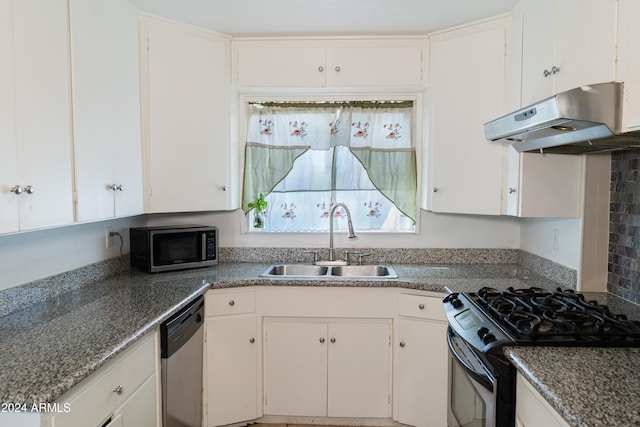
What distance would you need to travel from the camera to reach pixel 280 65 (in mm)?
2637

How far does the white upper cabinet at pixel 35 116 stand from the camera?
1300 mm

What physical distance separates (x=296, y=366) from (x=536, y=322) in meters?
1.41

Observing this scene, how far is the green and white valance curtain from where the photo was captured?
2889 mm

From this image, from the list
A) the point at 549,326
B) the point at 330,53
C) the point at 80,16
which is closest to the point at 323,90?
the point at 330,53

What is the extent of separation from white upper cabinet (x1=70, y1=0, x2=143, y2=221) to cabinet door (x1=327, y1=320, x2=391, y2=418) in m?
1.37

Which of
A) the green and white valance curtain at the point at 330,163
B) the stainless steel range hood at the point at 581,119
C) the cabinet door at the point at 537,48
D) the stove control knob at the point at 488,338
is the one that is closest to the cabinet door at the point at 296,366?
the green and white valance curtain at the point at 330,163

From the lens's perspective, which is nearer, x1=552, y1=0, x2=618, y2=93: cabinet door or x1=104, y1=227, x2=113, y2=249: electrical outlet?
x1=552, y1=0, x2=618, y2=93: cabinet door

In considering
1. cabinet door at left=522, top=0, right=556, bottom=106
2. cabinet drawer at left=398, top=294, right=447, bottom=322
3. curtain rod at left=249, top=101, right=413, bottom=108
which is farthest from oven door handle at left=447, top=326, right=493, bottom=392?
curtain rod at left=249, top=101, right=413, bottom=108

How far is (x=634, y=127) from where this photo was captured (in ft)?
4.18

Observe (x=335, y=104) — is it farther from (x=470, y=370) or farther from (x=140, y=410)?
(x=140, y=410)

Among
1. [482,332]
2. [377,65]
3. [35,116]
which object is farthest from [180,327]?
[377,65]

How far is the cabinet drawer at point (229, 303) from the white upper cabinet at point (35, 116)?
889mm

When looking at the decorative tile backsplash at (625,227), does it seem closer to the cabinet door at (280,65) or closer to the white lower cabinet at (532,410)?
the white lower cabinet at (532,410)

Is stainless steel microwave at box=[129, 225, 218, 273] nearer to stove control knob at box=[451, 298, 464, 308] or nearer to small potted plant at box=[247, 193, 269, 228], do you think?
small potted plant at box=[247, 193, 269, 228]
